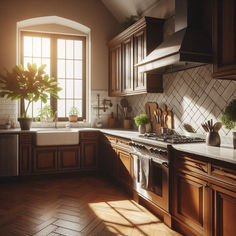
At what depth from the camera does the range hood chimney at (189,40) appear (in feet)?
8.68

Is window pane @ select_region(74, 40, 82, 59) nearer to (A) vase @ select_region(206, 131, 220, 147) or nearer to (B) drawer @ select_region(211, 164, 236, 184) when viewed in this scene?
(A) vase @ select_region(206, 131, 220, 147)

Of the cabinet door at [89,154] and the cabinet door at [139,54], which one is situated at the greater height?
the cabinet door at [139,54]

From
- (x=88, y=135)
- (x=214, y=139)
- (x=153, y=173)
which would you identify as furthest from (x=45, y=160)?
(x=214, y=139)

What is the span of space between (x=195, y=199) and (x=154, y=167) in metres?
0.73

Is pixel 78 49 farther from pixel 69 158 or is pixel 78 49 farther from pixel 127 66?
pixel 69 158

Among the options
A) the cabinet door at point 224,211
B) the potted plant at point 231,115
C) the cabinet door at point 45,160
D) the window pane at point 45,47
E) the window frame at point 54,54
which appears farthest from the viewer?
the window pane at point 45,47

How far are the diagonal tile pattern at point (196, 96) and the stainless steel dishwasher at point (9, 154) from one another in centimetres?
241

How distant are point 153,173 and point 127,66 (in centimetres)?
210

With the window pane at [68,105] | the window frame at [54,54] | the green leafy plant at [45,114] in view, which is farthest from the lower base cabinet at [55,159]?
the window pane at [68,105]

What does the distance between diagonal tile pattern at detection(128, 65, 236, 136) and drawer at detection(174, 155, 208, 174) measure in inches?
26.3

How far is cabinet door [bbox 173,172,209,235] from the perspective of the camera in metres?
2.21

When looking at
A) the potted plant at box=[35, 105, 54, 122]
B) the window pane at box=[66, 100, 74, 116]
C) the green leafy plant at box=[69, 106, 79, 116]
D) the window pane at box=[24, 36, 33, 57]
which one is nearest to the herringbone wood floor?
→ the potted plant at box=[35, 105, 54, 122]

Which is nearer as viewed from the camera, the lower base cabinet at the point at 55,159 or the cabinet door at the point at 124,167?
the cabinet door at the point at 124,167

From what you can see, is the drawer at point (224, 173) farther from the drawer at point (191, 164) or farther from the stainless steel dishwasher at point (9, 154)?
the stainless steel dishwasher at point (9, 154)
